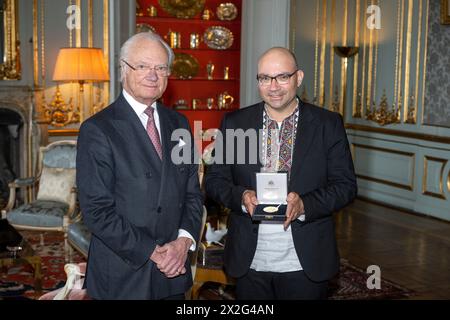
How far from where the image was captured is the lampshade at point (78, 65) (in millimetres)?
6156

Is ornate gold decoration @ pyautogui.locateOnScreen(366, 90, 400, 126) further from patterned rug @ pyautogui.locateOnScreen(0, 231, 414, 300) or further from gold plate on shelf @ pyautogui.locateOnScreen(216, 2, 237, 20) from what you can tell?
patterned rug @ pyautogui.locateOnScreen(0, 231, 414, 300)

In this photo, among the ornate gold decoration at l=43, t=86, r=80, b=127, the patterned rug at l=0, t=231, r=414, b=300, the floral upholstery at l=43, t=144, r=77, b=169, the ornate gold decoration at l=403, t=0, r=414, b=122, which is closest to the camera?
the patterned rug at l=0, t=231, r=414, b=300

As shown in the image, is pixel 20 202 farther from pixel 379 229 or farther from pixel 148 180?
pixel 148 180

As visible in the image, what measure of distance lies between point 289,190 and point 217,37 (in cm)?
602

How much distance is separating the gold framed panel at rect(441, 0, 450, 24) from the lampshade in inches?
136

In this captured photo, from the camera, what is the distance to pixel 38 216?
5.51m

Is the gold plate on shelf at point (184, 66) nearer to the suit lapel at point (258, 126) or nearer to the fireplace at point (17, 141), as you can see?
the fireplace at point (17, 141)

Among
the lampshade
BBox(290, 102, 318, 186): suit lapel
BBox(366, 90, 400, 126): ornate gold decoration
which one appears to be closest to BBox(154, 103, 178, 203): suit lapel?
BBox(290, 102, 318, 186): suit lapel

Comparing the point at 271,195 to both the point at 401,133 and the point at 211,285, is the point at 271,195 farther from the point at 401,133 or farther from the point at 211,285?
the point at 401,133

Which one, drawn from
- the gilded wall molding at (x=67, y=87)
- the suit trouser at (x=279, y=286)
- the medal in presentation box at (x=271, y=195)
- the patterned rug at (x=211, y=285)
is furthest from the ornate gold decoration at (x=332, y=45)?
the medal in presentation box at (x=271, y=195)

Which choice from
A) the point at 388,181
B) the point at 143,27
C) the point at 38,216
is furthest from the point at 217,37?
the point at 38,216

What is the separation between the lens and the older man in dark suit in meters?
2.10

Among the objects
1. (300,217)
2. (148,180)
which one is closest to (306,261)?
(300,217)
